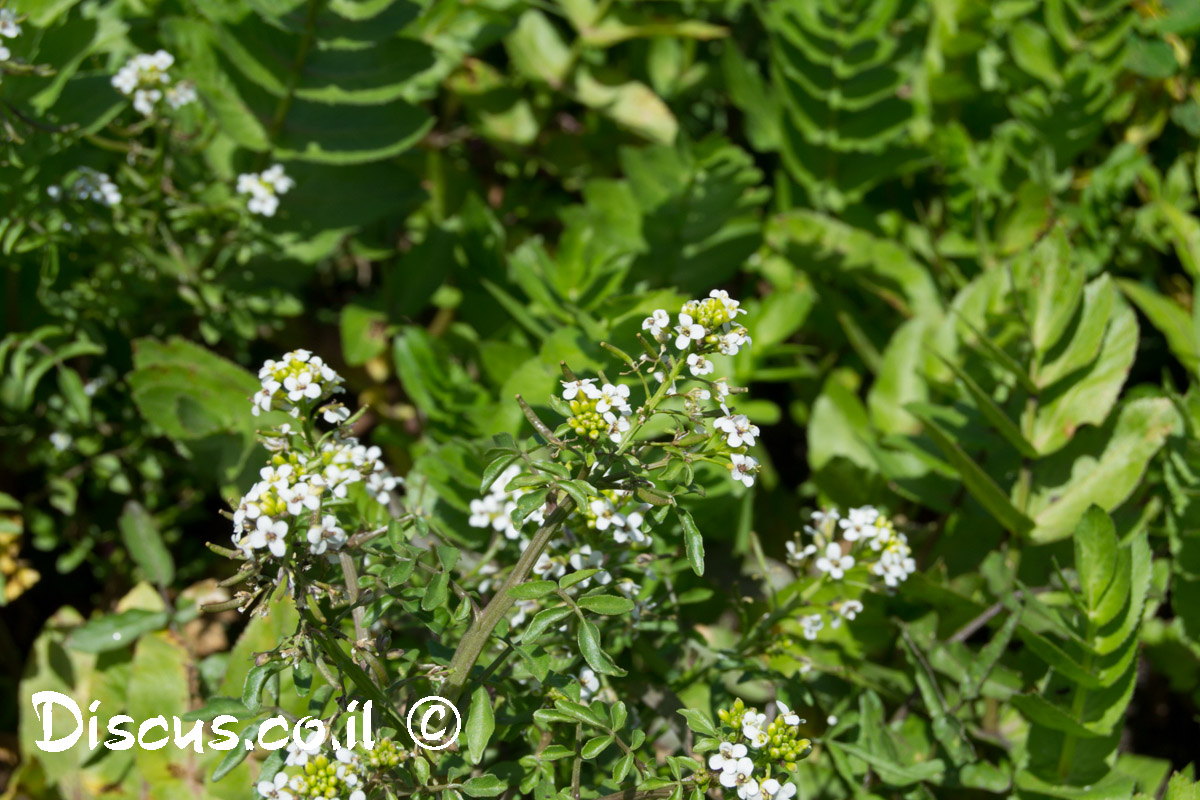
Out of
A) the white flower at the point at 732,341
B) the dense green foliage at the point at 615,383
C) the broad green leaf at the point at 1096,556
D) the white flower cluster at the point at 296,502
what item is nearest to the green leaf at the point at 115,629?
the dense green foliage at the point at 615,383

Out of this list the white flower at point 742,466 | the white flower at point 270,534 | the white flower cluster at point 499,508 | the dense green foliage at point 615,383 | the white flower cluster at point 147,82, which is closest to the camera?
the white flower at point 270,534

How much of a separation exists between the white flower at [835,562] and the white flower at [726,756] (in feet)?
1.49

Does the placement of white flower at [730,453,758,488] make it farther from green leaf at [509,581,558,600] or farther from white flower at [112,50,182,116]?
white flower at [112,50,182,116]

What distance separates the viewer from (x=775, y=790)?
1.41m

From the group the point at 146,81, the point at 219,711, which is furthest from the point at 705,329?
the point at 146,81

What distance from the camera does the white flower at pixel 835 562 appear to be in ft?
5.90

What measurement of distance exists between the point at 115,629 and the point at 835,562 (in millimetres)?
1497

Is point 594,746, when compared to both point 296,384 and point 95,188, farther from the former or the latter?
point 95,188

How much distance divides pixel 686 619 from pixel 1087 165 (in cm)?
198

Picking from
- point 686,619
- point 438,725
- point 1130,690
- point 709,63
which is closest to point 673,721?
point 686,619

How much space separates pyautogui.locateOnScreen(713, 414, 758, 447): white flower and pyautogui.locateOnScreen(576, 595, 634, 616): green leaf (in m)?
0.25

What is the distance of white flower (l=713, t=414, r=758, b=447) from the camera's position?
141 cm

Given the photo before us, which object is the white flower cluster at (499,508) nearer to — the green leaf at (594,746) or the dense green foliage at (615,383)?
the dense green foliage at (615,383)

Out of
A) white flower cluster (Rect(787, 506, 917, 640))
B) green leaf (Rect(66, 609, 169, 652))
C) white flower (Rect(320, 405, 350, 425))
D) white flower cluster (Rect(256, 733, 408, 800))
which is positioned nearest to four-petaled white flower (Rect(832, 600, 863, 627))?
white flower cluster (Rect(787, 506, 917, 640))
